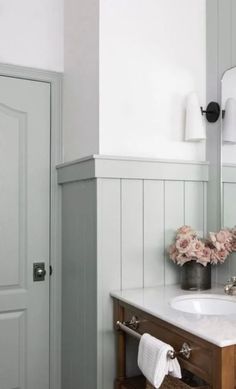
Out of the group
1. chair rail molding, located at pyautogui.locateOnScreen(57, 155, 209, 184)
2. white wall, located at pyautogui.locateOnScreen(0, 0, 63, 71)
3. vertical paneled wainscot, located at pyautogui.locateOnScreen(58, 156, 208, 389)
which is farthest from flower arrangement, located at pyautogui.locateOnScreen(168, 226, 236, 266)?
white wall, located at pyautogui.locateOnScreen(0, 0, 63, 71)

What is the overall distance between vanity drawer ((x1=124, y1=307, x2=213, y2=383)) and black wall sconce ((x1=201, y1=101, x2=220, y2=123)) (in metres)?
0.99

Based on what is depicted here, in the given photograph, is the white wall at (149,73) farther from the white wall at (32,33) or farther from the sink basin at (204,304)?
the sink basin at (204,304)

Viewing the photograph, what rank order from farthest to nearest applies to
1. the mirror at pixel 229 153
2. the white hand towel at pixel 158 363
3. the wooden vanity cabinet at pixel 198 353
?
the mirror at pixel 229 153, the white hand towel at pixel 158 363, the wooden vanity cabinet at pixel 198 353

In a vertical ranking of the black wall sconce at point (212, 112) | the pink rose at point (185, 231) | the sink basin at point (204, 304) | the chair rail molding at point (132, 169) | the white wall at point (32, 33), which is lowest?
the sink basin at point (204, 304)

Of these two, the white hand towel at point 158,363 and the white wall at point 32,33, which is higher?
the white wall at point 32,33

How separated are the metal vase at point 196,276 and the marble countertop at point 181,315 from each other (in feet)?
0.11

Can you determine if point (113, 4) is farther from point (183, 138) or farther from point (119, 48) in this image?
point (183, 138)

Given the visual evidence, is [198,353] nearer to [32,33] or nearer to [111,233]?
[111,233]

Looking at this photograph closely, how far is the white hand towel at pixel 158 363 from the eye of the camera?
128 centimetres

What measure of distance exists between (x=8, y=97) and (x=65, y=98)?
299 mm

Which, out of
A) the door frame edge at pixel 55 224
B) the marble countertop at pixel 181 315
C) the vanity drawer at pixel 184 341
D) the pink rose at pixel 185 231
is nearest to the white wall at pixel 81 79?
the door frame edge at pixel 55 224

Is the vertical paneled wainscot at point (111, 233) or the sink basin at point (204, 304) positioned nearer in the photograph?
the sink basin at point (204, 304)

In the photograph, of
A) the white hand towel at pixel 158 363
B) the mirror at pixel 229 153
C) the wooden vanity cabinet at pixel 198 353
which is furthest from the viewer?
the mirror at pixel 229 153

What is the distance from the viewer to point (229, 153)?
1.89 meters
